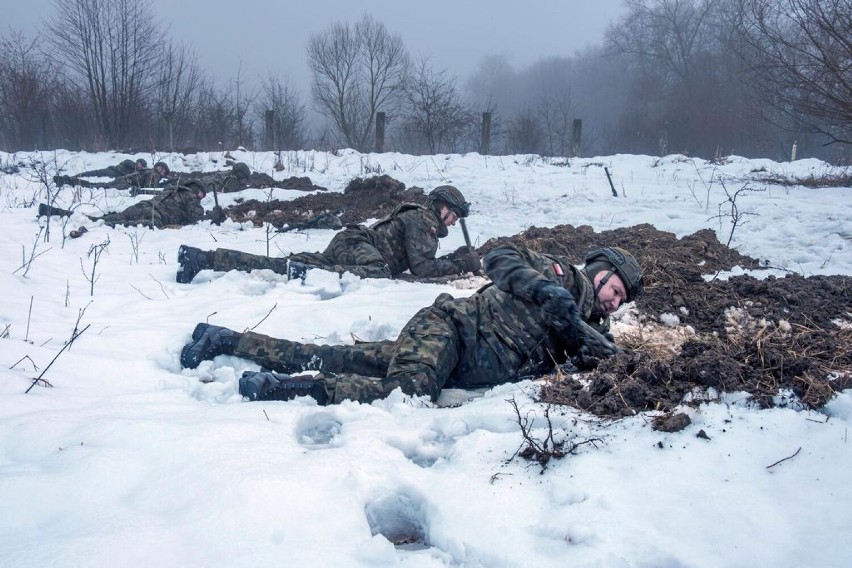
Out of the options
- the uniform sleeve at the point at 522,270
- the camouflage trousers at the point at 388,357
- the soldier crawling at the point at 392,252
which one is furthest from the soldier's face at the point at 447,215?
the camouflage trousers at the point at 388,357

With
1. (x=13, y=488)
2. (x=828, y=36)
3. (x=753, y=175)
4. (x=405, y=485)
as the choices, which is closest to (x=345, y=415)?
(x=405, y=485)

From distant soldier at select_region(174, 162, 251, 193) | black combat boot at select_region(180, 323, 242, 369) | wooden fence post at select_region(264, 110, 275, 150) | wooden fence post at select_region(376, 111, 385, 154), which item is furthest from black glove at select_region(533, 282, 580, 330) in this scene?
wooden fence post at select_region(264, 110, 275, 150)

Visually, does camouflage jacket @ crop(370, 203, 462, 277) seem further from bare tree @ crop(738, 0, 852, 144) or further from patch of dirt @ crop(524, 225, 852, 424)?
bare tree @ crop(738, 0, 852, 144)

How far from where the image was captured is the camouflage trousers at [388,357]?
2822 mm

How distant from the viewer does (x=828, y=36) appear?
701cm

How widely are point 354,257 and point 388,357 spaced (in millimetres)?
2428

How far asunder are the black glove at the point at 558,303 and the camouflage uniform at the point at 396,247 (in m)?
2.53

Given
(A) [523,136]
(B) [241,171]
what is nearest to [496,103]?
(A) [523,136]

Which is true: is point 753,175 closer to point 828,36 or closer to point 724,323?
point 828,36

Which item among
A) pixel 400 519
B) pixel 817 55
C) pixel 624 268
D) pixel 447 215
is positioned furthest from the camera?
pixel 817 55

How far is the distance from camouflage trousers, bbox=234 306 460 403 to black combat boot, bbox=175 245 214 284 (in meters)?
2.23

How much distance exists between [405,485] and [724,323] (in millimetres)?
3106

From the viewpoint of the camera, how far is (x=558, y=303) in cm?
299

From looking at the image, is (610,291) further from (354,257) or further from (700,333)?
(354,257)
